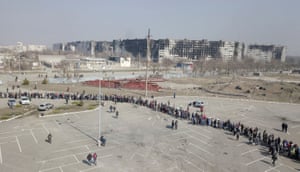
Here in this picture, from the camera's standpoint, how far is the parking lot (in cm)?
1753

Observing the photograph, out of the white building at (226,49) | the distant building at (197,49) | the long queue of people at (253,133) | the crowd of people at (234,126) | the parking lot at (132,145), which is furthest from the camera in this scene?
the white building at (226,49)

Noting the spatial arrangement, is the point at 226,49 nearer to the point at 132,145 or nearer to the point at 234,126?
the point at 234,126

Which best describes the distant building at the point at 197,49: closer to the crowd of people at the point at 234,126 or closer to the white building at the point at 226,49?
the white building at the point at 226,49

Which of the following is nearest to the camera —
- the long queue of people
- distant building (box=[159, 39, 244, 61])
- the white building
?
the long queue of people

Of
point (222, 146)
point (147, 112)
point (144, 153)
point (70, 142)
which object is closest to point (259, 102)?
point (147, 112)

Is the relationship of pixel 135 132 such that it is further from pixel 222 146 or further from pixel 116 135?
pixel 222 146

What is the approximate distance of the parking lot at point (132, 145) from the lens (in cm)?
1753

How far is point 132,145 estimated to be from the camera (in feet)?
70.0

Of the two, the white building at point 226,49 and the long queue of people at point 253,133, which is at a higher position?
the white building at point 226,49

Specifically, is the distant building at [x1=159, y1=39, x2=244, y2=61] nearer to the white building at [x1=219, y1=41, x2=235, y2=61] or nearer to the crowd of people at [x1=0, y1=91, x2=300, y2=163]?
the white building at [x1=219, y1=41, x2=235, y2=61]

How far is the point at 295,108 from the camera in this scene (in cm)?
4122

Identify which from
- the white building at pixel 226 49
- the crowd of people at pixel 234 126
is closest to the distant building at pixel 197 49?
the white building at pixel 226 49

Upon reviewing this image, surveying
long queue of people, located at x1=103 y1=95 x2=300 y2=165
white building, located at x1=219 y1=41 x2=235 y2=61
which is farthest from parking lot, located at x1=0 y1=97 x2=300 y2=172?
white building, located at x1=219 y1=41 x2=235 y2=61

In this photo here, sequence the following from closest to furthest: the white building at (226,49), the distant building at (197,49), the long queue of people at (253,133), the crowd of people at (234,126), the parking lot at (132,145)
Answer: the parking lot at (132,145) < the long queue of people at (253,133) < the crowd of people at (234,126) < the distant building at (197,49) < the white building at (226,49)
